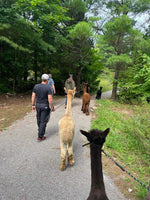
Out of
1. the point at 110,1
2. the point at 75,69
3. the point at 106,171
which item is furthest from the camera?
the point at 75,69

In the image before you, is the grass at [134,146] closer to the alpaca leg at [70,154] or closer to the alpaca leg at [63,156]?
the alpaca leg at [70,154]

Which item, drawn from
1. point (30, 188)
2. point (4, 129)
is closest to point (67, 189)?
point (30, 188)

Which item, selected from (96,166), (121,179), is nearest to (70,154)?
(121,179)

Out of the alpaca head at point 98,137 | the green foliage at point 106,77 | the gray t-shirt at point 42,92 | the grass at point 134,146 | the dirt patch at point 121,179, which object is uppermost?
the green foliage at point 106,77

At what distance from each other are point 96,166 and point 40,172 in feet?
6.79

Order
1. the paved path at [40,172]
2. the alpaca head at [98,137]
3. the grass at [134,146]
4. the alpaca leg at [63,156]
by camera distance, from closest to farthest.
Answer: the alpaca head at [98,137] → the paved path at [40,172] → the alpaca leg at [63,156] → the grass at [134,146]

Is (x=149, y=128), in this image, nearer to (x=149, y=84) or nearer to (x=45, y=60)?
(x=149, y=84)

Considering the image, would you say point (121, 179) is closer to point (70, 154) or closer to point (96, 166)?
point (70, 154)

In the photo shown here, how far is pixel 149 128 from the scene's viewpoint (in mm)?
4648

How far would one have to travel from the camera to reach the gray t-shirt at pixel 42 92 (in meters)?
4.20

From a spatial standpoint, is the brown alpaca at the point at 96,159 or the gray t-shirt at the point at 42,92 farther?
the gray t-shirt at the point at 42,92

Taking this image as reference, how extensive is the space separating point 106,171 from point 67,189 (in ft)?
3.70

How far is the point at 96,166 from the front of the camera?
62.0 inches

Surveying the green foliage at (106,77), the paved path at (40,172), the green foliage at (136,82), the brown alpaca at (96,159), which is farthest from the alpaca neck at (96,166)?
the green foliage at (106,77)
